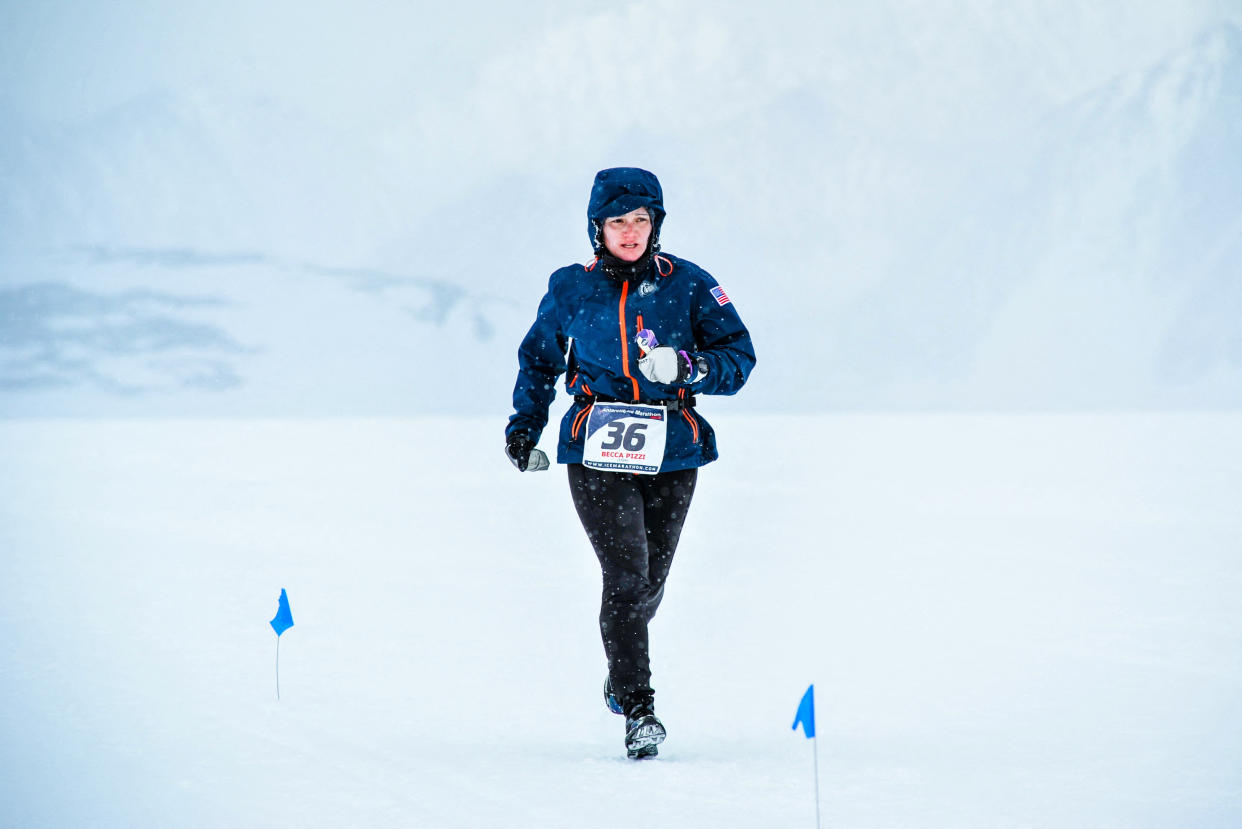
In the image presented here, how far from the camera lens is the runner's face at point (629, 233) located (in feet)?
10.1

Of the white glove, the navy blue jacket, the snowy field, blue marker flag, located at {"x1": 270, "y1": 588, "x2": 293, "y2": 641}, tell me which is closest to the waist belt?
the navy blue jacket

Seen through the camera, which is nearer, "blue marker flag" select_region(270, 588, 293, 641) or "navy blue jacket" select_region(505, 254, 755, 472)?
"navy blue jacket" select_region(505, 254, 755, 472)

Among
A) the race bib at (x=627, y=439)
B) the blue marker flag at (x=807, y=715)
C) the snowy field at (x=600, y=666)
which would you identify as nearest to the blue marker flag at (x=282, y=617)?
the snowy field at (x=600, y=666)

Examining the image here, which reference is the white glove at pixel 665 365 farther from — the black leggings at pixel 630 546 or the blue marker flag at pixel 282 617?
the blue marker flag at pixel 282 617

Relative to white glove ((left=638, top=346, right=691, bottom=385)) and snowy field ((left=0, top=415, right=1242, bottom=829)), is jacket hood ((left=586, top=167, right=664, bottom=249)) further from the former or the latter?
snowy field ((left=0, top=415, right=1242, bottom=829))

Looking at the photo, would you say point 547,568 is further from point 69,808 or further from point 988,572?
point 69,808

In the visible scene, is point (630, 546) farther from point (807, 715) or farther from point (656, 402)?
point (807, 715)

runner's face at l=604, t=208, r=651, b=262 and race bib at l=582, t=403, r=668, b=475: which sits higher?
runner's face at l=604, t=208, r=651, b=262

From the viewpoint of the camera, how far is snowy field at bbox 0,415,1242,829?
8.24ft

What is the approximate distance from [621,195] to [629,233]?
11cm

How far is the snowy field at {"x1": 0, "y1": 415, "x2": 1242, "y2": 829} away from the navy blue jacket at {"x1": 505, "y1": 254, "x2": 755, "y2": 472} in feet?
2.74

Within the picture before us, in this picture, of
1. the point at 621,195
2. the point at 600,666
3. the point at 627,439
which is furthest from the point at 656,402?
the point at 600,666

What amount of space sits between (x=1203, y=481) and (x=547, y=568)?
6.76 meters

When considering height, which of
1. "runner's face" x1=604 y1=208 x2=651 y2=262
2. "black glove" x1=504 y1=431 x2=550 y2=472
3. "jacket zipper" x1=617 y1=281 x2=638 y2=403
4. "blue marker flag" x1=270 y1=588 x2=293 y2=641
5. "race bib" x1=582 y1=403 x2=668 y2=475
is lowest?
"blue marker flag" x1=270 y1=588 x2=293 y2=641
